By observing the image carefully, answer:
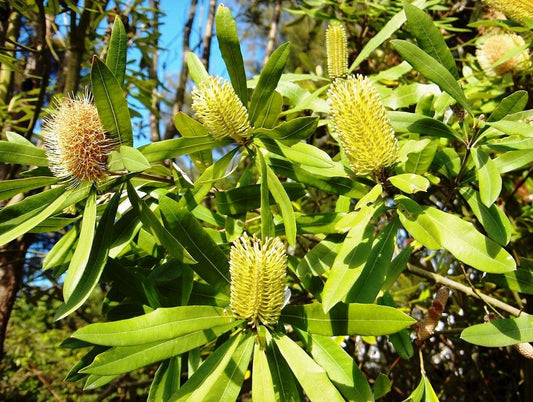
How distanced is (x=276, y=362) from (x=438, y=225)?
13.7 inches

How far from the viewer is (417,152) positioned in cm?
82

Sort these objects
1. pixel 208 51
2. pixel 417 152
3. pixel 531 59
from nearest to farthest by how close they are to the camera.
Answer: pixel 417 152, pixel 531 59, pixel 208 51

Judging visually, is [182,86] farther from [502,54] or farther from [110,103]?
[110,103]

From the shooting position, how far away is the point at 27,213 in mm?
735

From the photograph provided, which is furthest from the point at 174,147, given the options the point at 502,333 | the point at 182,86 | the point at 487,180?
the point at 182,86

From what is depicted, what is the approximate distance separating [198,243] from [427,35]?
1.75 feet

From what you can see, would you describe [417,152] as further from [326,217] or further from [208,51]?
[208,51]

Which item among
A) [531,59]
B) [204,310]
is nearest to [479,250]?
[204,310]

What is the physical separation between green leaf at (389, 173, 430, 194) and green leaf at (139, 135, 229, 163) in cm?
33

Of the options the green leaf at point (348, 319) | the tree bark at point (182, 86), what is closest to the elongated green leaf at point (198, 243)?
the green leaf at point (348, 319)

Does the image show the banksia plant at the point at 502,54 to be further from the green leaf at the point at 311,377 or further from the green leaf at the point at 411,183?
the green leaf at the point at 311,377

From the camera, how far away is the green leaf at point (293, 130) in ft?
2.53

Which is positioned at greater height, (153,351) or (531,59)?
(531,59)

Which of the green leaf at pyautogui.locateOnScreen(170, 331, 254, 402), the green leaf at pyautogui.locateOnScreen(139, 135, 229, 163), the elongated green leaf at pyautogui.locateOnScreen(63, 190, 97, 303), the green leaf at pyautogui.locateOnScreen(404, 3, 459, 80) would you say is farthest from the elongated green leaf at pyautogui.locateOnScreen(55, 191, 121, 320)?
the green leaf at pyautogui.locateOnScreen(404, 3, 459, 80)
